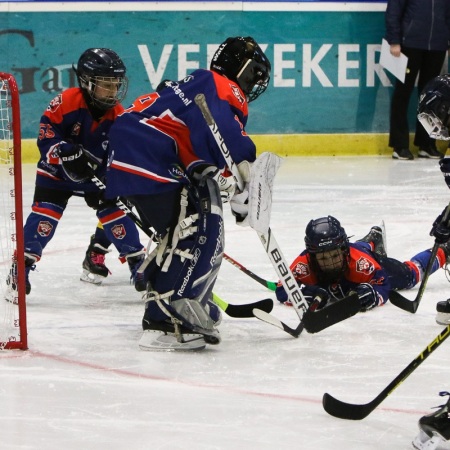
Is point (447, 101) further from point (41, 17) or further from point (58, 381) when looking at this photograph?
point (41, 17)

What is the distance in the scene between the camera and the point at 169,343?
12.7 ft

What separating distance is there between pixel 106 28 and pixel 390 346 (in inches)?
205

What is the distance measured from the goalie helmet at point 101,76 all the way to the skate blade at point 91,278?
2.65ft

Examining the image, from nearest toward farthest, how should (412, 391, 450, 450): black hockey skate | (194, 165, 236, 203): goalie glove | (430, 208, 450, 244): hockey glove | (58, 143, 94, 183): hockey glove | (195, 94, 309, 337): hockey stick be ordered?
(412, 391, 450, 450): black hockey skate < (430, 208, 450, 244): hockey glove < (195, 94, 309, 337): hockey stick < (194, 165, 236, 203): goalie glove < (58, 143, 94, 183): hockey glove

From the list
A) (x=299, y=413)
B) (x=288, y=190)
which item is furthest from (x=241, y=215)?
(x=288, y=190)

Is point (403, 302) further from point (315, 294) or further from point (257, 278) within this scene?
point (257, 278)

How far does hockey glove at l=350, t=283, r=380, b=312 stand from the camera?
169 inches

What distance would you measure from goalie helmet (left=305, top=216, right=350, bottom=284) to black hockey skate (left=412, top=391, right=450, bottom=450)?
4.94 ft

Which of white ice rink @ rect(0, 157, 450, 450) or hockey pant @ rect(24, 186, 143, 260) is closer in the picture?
white ice rink @ rect(0, 157, 450, 450)

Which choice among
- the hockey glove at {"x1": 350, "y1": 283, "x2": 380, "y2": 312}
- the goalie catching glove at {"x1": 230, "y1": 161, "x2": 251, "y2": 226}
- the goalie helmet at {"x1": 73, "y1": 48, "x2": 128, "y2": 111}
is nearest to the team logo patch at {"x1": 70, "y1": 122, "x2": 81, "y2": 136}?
the goalie helmet at {"x1": 73, "y1": 48, "x2": 128, "y2": 111}

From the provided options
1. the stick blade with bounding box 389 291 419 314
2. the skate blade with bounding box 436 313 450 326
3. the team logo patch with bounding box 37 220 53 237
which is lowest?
the skate blade with bounding box 436 313 450 326

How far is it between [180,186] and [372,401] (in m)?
1.13

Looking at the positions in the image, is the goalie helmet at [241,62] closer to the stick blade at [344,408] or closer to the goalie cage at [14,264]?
the goalie cage at [14,264]

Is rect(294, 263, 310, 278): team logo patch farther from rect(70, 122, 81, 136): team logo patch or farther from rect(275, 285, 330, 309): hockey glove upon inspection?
rect(70, 122, 81, 136): team logo patch
